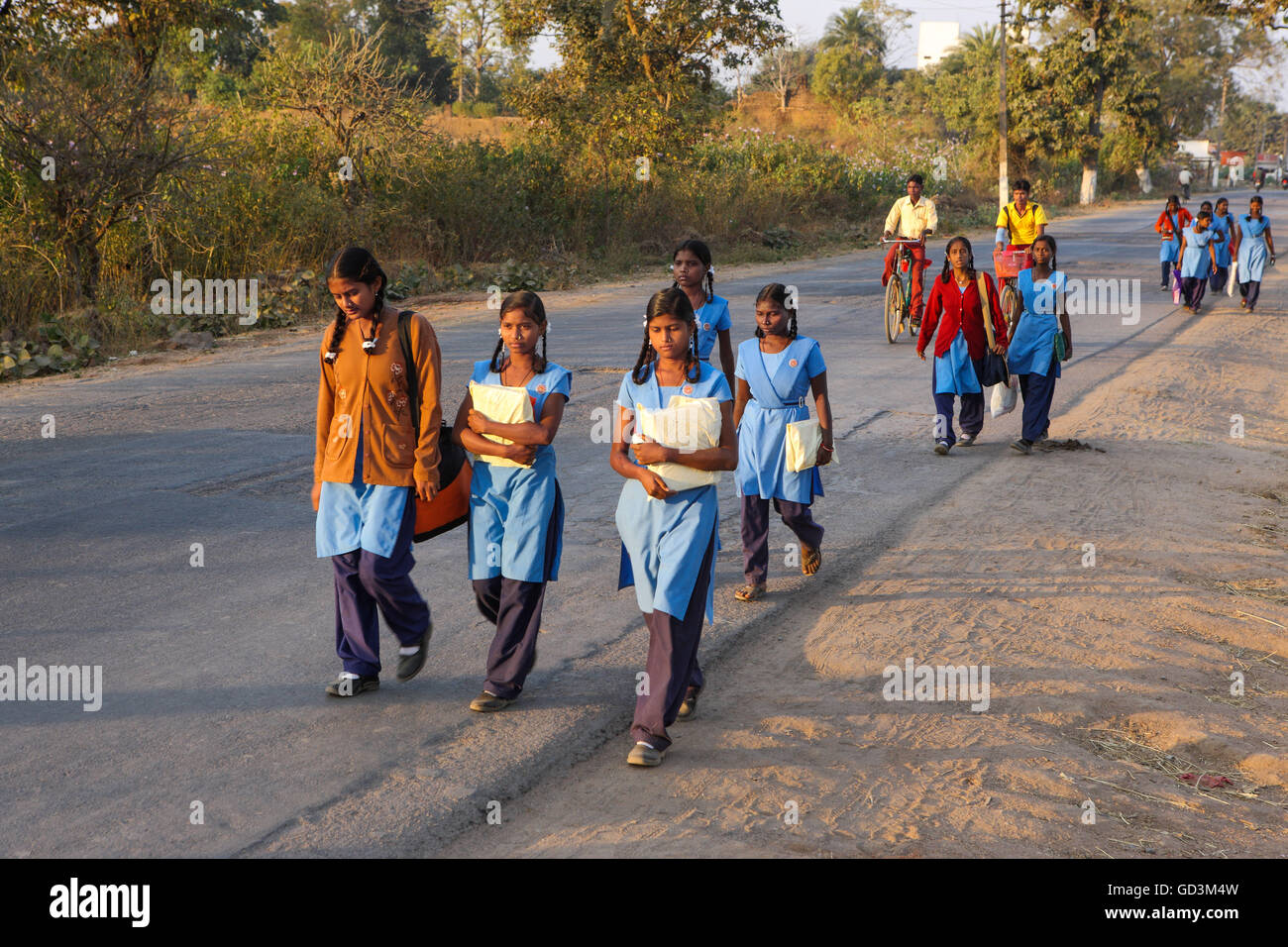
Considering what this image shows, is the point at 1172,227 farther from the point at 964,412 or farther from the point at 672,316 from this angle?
the point at 672,316

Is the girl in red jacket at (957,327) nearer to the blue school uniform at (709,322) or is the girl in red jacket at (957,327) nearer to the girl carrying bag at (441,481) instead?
the blue school uniform at (709,322)

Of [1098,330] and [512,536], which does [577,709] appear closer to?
[512,536]

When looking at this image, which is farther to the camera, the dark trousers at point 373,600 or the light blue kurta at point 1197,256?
the light blue kurta at point 1197,256

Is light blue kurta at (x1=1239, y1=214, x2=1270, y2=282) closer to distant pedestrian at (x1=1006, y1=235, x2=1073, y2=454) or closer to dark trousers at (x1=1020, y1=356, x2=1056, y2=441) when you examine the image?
distant pedestrian at (x1=1006, y1=235, x2=1073, y2=454)

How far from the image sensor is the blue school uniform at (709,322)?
21.4ft

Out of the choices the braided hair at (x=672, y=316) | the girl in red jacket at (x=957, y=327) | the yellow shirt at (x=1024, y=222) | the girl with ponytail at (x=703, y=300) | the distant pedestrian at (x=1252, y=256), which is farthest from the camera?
the distant pedestrian at (x=1252, y=256)

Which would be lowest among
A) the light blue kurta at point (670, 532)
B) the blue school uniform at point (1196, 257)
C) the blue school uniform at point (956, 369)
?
the light blue kurta at point (670, 532)

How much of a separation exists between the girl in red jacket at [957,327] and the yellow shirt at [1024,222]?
5.69m

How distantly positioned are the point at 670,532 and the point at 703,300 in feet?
8.35

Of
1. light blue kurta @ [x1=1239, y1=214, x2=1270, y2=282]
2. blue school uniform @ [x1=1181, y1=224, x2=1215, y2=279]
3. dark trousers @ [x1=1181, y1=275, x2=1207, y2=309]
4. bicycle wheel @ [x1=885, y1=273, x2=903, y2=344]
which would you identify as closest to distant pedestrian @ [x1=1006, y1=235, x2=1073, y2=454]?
bicycle wheel @ [x1=885, y1=273, x2=903, y2=344]

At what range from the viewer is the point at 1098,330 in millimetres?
16453

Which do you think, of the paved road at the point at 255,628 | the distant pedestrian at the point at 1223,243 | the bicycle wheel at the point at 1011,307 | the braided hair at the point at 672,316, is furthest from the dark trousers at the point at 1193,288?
the braided hair at the point at 672,316

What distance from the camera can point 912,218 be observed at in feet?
48.2

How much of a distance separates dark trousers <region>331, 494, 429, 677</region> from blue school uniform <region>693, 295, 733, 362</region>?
2.40 meters
